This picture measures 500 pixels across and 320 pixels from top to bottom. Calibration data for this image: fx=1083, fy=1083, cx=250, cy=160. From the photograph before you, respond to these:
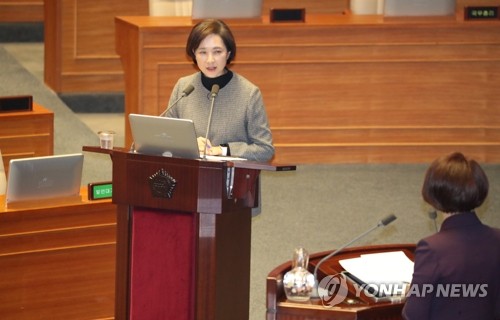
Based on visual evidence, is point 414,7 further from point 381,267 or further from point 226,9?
point 381,267

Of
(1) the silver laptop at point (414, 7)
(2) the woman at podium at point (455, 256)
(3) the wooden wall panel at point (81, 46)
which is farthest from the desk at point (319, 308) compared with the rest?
(3) the wooden wall panel at point (81, 46)

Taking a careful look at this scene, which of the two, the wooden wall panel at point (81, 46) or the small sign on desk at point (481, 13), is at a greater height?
the small sign on desk at point (481, 13)

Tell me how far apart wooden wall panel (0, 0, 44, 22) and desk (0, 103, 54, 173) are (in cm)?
438

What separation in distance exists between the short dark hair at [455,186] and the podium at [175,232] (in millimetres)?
788

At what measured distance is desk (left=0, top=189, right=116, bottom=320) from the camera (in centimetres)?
456

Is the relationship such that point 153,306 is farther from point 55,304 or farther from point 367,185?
point 367,185

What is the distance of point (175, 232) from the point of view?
3.81m

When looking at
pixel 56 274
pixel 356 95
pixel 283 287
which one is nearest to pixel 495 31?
pixel 356 95

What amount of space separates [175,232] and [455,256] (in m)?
1.11

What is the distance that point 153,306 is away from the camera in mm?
3852

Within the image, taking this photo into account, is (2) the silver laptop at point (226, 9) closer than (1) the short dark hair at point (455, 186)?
No

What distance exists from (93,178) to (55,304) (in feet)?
9.10

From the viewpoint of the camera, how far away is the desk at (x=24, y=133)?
6242 millimetres

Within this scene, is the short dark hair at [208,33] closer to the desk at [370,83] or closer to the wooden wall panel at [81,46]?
the desk at [370,83]
